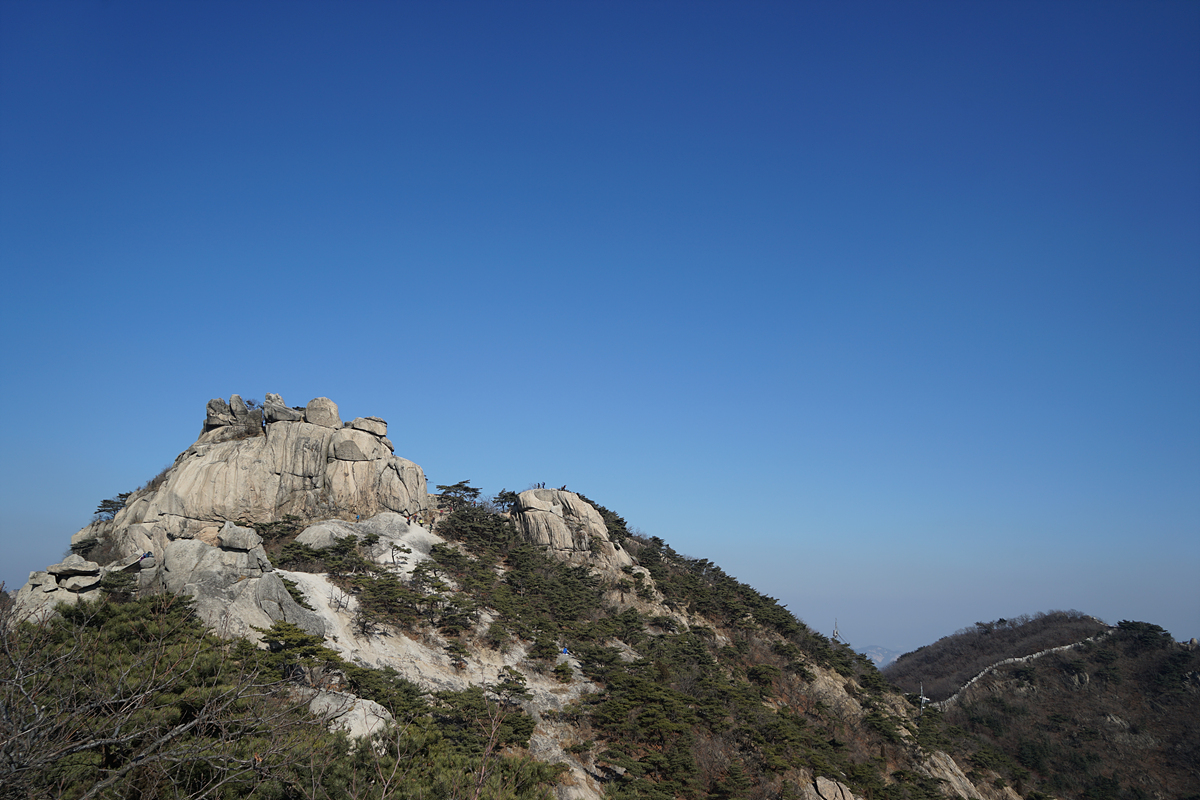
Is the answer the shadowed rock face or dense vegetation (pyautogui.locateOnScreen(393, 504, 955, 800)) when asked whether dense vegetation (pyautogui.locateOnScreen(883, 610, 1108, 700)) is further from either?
the shadowed rock face

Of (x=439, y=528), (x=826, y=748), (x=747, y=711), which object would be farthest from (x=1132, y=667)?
Answer: (x=439, y=528)

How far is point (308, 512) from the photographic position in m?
37.1

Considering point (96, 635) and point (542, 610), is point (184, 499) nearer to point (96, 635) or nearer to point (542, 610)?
point (542, 610)

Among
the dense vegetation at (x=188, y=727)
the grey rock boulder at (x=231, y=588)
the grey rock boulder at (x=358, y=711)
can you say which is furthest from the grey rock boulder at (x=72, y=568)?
the grey rock boulder at (x=358, y=711)

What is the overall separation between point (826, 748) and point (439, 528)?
2590cm

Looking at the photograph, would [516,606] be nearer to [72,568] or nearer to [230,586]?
[230,586]

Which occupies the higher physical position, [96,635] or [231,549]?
[231,549]

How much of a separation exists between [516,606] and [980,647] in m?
65.8

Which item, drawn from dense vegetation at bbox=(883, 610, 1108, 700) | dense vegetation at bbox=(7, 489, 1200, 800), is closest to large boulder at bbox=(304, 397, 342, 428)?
dense vegetation at bbox=(7, 489, 1200, 800)

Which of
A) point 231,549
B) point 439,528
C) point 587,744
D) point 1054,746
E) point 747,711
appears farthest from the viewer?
point 1054,746

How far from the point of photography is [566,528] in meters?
43.6

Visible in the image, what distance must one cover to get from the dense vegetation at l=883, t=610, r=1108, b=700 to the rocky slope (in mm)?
25448

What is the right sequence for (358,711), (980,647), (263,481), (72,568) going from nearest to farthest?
(358,711), (72,568), (263,481), (980,647)

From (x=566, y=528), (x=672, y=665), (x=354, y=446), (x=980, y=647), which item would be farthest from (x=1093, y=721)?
(x=354, y=446)
